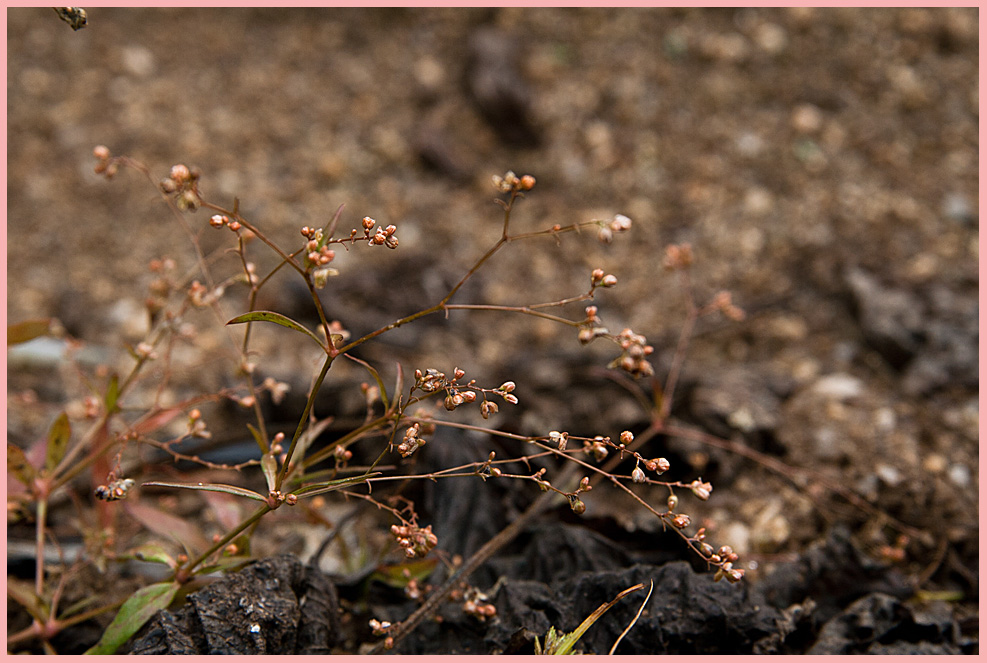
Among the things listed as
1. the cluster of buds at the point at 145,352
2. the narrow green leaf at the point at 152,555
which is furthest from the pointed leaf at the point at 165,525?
the cluster of buds at the point at 145,352

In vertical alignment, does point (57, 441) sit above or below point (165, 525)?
above

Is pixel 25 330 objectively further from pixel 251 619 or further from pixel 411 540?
pixel 411 540

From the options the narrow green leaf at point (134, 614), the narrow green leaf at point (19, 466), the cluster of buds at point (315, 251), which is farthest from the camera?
the narrow green leaf at point (19, 466)

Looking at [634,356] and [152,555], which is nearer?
[634,356]

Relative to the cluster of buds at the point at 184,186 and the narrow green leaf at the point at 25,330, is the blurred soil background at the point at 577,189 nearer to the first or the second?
the narrow green leaf at the point at 25,330

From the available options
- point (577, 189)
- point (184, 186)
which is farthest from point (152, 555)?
point (577, 189)

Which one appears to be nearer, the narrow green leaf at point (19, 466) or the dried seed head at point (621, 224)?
the dried seed head at point (621, 224)
